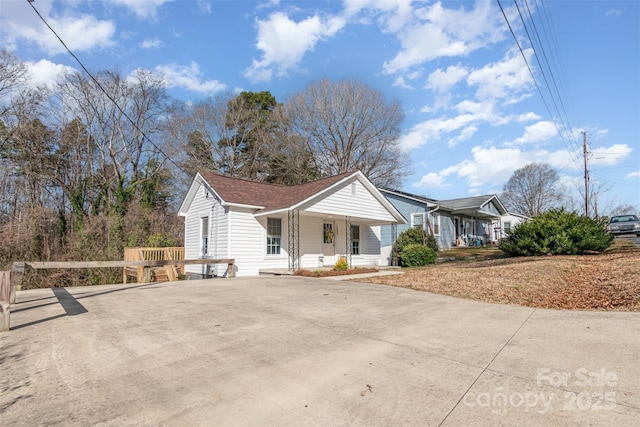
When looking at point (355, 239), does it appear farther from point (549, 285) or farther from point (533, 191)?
point (533, 191)

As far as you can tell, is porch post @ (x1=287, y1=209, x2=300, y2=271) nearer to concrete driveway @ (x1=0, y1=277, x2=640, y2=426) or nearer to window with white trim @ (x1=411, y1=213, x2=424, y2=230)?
concrete driveway @ (x1=0, y1=277, x2=640, y2=426)

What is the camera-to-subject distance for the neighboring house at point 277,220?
46.8ft

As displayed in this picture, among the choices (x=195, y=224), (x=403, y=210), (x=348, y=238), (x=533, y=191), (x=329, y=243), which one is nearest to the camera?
(x=195, y=224)

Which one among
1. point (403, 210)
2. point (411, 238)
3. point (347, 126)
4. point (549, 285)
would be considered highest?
point (347, 126)

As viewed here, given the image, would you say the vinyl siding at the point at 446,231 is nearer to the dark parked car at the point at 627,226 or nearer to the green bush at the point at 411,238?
the green bush at the point at 411,238

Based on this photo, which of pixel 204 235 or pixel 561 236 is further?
pixel 204 235

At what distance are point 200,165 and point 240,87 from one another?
28.0 ft

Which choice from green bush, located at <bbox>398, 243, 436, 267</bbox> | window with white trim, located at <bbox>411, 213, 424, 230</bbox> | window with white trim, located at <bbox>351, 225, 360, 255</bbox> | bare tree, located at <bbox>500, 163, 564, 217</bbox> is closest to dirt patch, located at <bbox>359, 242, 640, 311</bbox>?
green bush, located at <bbox>398, 243, 436, 267</bbox>

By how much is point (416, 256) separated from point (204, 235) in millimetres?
10412

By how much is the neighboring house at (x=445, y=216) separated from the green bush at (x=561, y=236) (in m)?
7.28

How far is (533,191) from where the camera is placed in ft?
154

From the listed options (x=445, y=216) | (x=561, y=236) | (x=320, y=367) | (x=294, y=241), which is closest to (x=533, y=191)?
(x=445, y=216)

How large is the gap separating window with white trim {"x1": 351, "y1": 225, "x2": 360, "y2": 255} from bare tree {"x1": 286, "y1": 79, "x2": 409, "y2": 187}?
1204 centimetres

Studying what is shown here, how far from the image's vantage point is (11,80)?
57.4 ft
